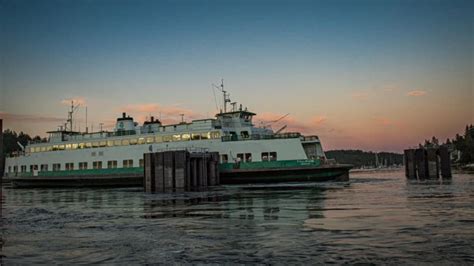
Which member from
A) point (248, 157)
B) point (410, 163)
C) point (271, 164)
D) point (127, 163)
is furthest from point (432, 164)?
point (127, 163)

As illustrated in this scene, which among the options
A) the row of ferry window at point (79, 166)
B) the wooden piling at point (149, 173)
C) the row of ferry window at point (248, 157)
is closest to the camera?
the wooden piling at point (149, 173)

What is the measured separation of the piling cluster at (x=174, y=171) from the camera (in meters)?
36.8

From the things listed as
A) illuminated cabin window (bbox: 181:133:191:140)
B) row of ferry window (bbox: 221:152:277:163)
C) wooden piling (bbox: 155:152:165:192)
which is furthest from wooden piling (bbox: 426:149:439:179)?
wooden piling (bbox: 155:152:165:192)

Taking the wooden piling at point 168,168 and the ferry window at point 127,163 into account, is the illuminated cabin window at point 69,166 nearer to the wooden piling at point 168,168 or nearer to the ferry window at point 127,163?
the ferry window at point 127,163

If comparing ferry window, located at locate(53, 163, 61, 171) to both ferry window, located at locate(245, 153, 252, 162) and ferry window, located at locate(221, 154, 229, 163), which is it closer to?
ferry window, located at locate(221, 154, 229, 163)

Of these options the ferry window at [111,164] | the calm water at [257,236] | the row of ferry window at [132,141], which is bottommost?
the calm water at [257,236]

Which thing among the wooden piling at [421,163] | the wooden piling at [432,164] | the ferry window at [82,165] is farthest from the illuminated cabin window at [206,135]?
the wooden piling at [432,164]

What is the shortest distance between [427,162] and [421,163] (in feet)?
2.25

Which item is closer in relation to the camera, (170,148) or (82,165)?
(170,148)

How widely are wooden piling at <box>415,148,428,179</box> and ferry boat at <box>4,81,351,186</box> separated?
33.0 feet

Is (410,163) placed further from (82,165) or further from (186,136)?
(82,165)

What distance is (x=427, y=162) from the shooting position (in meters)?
45.2

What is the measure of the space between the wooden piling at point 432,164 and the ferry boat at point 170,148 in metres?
10.4

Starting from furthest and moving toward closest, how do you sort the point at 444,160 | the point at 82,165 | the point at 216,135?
the point at 82,165
the point at 444,160
the point at 216,135
